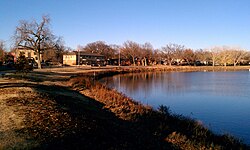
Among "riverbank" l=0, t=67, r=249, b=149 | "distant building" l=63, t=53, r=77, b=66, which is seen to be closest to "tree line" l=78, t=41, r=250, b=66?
"distant building" l=63, t=53, r=77, b=66

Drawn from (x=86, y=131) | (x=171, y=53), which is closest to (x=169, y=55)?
(x=171, y=53)

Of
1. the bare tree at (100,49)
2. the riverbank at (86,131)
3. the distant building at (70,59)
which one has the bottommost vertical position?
the riverbank at (86,131)

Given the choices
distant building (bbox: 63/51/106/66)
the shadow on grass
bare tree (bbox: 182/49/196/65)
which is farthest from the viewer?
bare tree (bbox: 182/49/196/65)

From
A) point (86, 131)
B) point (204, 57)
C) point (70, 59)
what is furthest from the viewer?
point (204, 57)

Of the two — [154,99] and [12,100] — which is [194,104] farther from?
[12,100]

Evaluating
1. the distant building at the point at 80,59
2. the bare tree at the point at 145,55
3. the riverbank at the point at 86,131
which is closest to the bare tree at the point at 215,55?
the bare tree at the point at 145,55

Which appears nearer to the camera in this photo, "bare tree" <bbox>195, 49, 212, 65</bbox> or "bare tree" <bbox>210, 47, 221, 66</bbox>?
"bare tree" <bbox>210, 47, 221, 66</bbox>

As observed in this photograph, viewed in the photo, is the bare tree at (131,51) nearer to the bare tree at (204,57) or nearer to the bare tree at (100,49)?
the bare tree at (100,49)

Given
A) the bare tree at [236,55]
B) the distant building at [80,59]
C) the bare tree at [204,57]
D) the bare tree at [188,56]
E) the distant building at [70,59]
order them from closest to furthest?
1. the distant building at [80,59]
2. the distant building at [70,59]
3. the bare tree at [236,55]
4. the bare tree at [188,56]
5. the bare tree at [204,57]

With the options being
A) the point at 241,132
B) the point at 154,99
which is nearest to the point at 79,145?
the point at 241,132

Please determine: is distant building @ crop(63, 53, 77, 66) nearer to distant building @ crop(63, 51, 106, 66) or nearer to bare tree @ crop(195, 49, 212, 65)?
distant building @ crop(63, 51, 106, 66)

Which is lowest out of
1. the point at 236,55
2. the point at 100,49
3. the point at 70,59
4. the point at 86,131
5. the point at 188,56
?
the point at 86,131

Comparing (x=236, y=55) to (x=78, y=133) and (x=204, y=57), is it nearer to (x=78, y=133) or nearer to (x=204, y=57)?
(x=204, y=57)

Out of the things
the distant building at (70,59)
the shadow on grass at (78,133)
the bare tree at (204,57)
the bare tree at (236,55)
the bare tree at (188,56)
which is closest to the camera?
the shadow on grass at (78,133)
